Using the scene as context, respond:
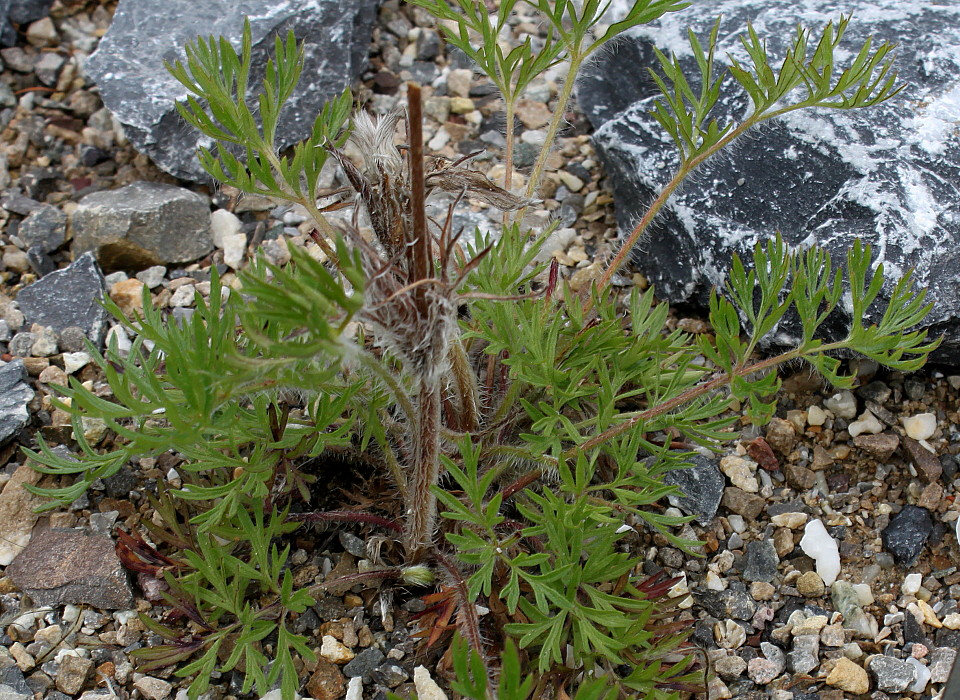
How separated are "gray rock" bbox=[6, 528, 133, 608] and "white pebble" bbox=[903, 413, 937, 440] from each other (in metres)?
2.47

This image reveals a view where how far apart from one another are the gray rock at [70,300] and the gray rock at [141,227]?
0.41 ft

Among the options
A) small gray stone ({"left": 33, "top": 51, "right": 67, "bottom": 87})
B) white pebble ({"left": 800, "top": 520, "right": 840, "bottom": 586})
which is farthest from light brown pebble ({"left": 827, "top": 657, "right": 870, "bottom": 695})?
small gray stone ({"left": 33, "top": 51, "right": 67, "bottom": 87})

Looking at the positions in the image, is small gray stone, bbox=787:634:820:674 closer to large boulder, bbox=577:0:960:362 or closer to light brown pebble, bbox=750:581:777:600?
light brown pebble, bbox=750:581:777:600

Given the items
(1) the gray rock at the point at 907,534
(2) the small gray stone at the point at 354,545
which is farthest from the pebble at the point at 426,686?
(1) the gray rock at the point at 907,534

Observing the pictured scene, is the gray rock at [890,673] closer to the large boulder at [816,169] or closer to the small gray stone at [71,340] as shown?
the large boulder at [816,169]

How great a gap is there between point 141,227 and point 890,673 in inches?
117

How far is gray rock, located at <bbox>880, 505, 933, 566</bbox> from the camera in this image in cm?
268

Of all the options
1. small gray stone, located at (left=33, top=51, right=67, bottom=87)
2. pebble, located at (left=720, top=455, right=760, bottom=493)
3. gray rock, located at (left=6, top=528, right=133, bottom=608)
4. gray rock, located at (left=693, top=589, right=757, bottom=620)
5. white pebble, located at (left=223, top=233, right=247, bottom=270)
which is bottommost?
gray rock, located at (left=693, top=589, right=757, bottom=620)

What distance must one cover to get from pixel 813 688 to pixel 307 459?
1567 millimetres

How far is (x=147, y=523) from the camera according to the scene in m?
2.52

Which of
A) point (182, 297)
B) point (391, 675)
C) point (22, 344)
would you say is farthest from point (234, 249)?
point (391, 675)

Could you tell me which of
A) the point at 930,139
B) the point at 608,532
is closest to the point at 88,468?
the point at 608,532

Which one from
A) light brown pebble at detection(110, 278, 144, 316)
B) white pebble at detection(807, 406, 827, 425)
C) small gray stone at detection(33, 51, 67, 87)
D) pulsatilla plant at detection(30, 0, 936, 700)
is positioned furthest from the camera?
small gray stone at detection(33, 51, 67, 87)

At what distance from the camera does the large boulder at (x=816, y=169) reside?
2.91 metres
